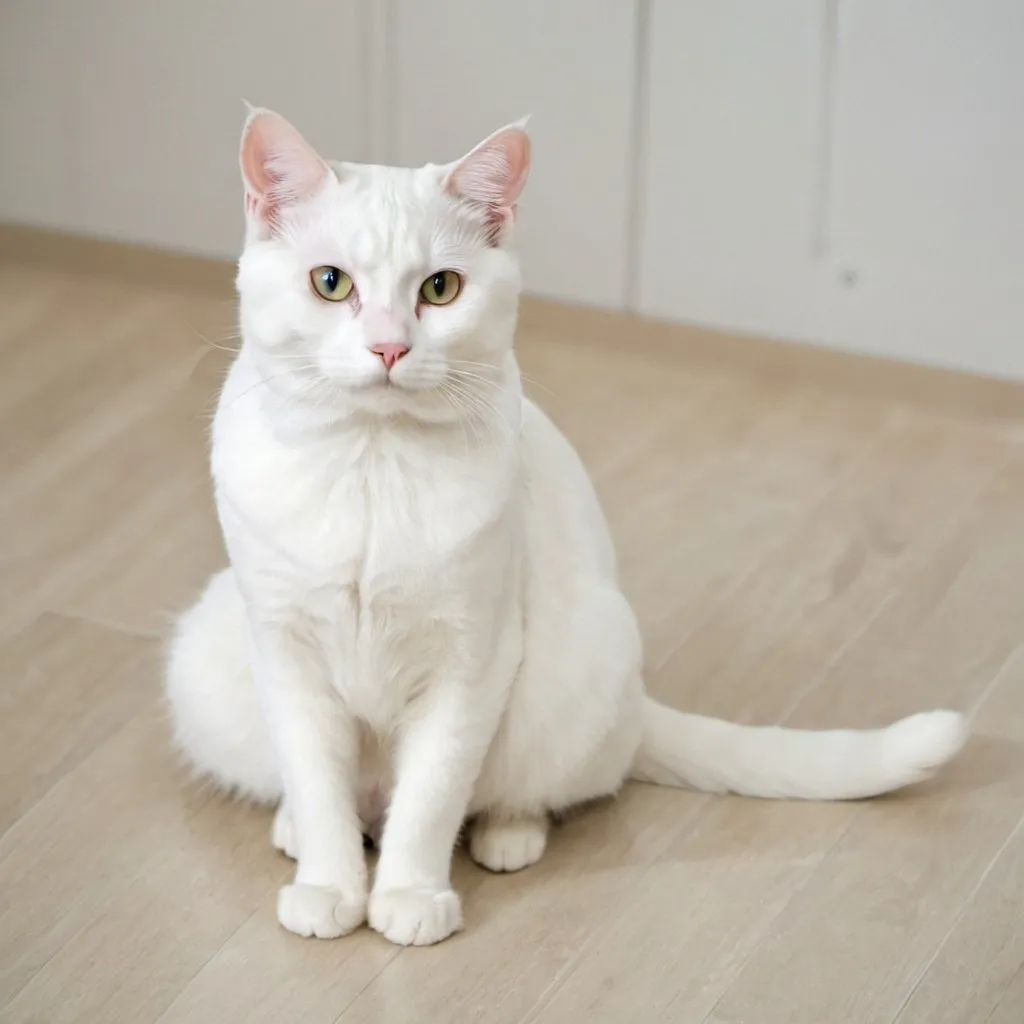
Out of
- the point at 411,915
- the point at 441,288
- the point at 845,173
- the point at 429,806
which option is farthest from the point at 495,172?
the point at 845,173

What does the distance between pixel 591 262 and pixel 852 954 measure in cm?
152

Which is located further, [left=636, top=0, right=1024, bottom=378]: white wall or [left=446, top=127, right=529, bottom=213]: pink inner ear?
[left=636, top=0, right=1024, bottom=378]: white wall

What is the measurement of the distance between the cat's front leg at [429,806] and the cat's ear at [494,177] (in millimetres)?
425

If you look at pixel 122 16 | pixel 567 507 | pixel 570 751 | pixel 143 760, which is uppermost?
pixel 122 16

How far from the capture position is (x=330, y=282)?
1.39 metres

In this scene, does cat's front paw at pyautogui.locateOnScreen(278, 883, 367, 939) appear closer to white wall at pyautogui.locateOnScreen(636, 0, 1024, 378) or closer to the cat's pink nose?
the cat's pink nose

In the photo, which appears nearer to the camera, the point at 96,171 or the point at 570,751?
the point at 570,751

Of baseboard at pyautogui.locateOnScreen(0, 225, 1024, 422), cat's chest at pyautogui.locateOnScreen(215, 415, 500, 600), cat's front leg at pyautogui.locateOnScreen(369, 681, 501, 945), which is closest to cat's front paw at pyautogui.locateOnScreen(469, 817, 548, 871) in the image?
cat's front leg at pyautogui.locateOnScreen(369, 681, 501, 945)

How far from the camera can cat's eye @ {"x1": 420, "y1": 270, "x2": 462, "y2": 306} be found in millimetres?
1407

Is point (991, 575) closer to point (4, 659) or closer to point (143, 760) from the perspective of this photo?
point (143, 760)

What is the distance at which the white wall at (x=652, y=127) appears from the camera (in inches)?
99.3

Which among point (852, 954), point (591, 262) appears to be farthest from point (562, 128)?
point (852, 954)

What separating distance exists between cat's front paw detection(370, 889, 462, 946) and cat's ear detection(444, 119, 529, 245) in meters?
0.61

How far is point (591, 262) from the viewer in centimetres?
284
